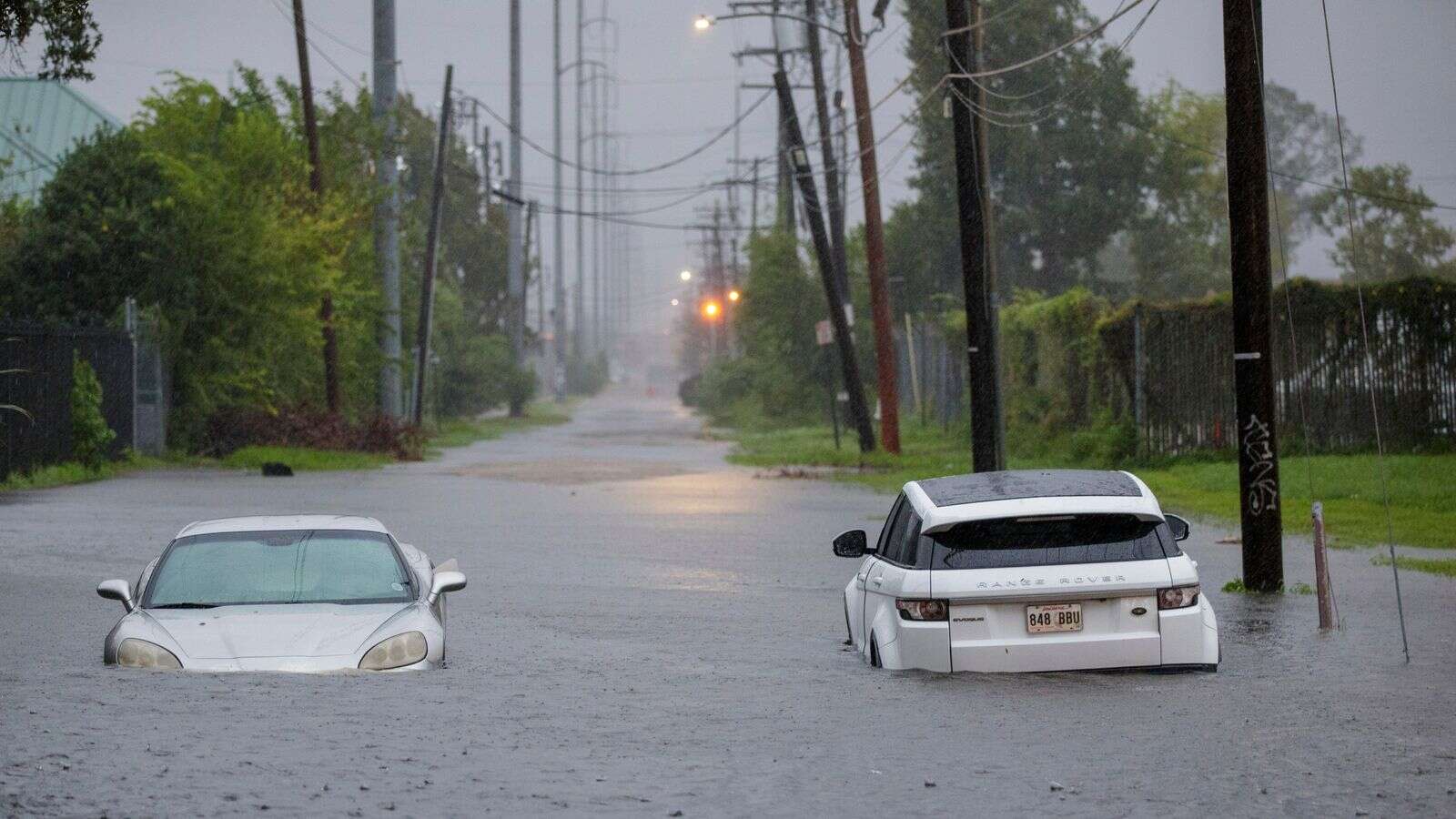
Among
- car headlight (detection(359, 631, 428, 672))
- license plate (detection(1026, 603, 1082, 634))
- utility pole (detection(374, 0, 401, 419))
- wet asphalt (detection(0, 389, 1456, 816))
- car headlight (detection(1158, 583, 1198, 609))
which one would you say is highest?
utility pole (detection(374, 0, 401, 419))

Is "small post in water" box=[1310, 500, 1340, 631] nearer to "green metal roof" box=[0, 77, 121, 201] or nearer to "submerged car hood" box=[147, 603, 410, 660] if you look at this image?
"submerged car hood" box=[147, 603, 410, 660]

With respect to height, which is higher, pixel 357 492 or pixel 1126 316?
pixel 1126 316

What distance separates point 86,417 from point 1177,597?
81.7 ft

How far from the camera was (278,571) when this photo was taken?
11.6 meters

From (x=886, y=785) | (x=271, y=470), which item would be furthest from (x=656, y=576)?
(x=271, y=470)

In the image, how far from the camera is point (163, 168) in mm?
36812

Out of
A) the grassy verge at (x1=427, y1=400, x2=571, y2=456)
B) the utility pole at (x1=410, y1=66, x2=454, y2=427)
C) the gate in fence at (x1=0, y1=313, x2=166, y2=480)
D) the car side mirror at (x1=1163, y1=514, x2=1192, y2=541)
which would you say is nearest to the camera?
the car side mirror at (x1=1163, y1=514, x2=1192, y2=541)

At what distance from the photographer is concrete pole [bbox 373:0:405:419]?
44656mm

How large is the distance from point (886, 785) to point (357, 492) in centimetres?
2232

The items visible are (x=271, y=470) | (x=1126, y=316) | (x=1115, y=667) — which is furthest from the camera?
(x=271, y=470)

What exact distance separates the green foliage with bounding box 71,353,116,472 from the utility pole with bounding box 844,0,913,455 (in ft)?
46.2

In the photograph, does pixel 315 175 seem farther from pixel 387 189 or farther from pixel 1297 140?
pixel 1297 140

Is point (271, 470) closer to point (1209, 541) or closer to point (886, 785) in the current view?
point (1209, 541)

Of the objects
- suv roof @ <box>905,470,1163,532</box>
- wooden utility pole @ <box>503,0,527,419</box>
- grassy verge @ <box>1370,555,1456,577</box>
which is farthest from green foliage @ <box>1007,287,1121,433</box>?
wooden utility pole @ <box>503,0,527,419</box>
